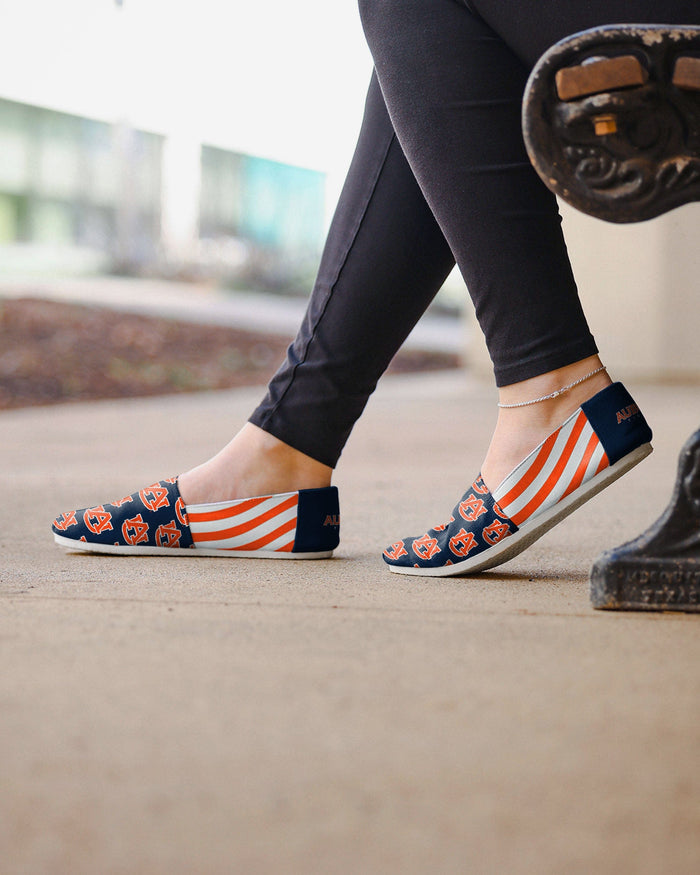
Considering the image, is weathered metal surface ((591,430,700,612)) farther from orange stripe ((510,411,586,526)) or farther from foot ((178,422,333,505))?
foot ((178,422,333,505))

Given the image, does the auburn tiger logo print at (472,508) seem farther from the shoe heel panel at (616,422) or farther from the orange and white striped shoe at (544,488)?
the shoe heel panel at (616,422)

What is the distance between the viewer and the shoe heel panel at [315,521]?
4.35 ft

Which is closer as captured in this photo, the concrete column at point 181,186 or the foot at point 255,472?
the foot at point 255,472

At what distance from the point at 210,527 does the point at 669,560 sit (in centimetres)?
61

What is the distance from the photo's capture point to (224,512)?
1.33 meters

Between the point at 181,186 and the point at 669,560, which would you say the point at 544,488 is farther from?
the point at 181,186

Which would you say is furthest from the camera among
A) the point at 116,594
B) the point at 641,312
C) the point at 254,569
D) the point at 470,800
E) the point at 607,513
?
the point at 641,312

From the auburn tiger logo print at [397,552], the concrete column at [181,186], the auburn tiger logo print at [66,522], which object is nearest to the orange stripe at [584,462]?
the auburn tiger logo print at [397,552]

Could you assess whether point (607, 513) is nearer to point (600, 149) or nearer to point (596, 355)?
point (596, 355)

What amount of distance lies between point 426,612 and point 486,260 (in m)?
0.38

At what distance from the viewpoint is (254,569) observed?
1.24 m

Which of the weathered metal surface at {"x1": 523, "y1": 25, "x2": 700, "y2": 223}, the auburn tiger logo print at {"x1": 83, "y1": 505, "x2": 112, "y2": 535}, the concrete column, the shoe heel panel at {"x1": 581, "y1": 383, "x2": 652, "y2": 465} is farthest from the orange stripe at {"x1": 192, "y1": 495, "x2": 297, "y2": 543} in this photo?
the concrete column

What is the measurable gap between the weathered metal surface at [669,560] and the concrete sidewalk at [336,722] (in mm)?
21

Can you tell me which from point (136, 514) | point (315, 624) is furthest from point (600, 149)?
point (136, 514)
